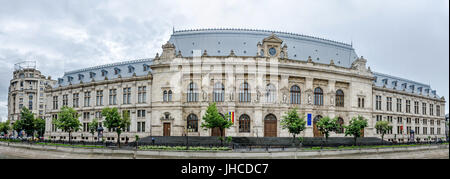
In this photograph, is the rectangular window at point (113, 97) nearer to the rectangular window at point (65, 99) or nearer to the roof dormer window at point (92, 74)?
the roof dormer window at point (92, 74)

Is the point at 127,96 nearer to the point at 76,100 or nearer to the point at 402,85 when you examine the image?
the point at 76,100

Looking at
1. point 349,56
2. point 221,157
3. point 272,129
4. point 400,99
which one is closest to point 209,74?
point 272,129

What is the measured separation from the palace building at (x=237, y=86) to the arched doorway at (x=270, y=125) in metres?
0.19

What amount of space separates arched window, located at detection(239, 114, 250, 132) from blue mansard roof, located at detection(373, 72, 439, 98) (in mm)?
39847

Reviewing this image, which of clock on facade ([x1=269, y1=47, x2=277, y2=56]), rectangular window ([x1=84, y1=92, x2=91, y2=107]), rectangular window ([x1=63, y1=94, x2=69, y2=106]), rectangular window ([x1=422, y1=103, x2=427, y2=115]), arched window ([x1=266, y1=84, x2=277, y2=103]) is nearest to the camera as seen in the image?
arched window ([x1=266, y1=84, x2=277, y2=103])

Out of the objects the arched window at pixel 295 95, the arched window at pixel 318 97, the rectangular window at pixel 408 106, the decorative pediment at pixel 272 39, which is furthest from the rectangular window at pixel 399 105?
the decorative pediment at pixel 272 39

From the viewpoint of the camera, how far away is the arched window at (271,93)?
6166 cm

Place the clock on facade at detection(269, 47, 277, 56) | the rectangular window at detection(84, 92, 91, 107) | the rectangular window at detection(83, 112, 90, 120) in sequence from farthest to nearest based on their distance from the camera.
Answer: the rectangular window at detection(84, 92, 91, 107), the rectangular window at detection(83, 112, 90, 120), the clock on facade at detection(269, 47, 277, 56)

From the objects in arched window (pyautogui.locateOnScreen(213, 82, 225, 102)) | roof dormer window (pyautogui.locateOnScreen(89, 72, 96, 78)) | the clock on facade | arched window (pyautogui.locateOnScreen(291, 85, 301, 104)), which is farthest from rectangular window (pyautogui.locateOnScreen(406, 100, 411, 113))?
roof dormer window (pyautogui.locateOnScreen(89, 72, 96, 78))

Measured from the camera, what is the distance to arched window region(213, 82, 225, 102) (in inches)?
2389

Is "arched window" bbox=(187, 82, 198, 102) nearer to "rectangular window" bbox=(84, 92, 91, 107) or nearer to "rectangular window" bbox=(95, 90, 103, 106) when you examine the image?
"rectangular window" bbox=(95, 90, 103, 106)

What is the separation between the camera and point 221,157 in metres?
38.0

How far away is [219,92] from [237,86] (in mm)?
3512

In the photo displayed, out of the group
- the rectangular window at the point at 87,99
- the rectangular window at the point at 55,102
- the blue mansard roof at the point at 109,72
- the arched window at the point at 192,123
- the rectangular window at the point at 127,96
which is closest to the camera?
the arched window at the point at 192,123
